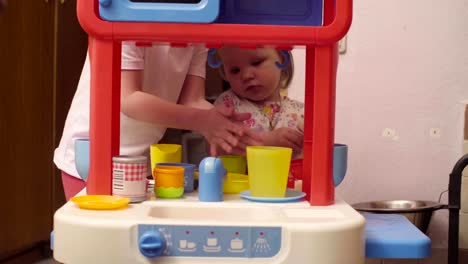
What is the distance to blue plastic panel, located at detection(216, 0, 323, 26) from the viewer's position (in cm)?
80

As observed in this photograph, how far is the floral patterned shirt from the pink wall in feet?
1.63

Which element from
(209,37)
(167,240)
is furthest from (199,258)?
(209,37)

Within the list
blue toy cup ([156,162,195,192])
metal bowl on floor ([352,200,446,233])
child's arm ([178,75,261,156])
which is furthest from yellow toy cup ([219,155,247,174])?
metal bowl on floor ([352,200,446,233])

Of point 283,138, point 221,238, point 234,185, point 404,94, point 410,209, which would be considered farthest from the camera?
point 404,94

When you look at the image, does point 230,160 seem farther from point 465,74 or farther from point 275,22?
point 465,74

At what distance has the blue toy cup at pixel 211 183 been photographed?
808mm

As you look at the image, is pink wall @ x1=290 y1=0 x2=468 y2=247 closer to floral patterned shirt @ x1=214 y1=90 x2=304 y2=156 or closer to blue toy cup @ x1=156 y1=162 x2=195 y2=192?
floral patterned shirt @ x1=214 y1=90 x2=304 y2=156

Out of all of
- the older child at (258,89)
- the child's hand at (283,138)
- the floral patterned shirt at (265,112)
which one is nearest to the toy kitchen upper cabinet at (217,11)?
the child's hand at (283,138)

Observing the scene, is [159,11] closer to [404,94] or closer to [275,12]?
[275,12]

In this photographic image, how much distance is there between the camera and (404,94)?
2.03 meters

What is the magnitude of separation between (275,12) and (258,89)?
2.12 ft

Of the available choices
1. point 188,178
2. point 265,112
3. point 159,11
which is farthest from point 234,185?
point 265,112

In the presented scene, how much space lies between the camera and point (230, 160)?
997 millimetres

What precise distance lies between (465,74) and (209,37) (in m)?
1.49
